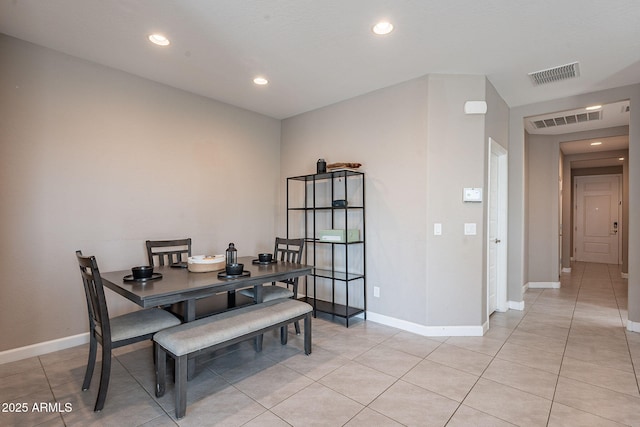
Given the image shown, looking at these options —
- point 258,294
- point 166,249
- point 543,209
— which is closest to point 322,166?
point 258,294

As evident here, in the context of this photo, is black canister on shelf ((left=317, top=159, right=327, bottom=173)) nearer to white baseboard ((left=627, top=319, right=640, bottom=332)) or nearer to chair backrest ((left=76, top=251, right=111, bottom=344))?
chair backrest ((left=76, top=251, right=111, bottom=344))

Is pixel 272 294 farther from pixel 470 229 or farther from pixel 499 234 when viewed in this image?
pixel 499 234

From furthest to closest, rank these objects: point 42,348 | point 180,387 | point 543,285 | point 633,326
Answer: point 543,285, point 633,326, point 42,348, point 180,387

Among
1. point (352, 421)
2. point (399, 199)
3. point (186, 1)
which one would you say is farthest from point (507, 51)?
point (352, 421)

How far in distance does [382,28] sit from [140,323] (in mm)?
2903

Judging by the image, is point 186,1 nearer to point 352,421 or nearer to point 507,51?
point 507,51

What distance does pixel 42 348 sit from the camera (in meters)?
2.77

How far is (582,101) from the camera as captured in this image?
3.85 meters

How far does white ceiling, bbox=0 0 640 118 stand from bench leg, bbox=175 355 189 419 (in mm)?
2430

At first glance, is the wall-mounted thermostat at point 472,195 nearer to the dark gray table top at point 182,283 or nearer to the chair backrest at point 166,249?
the dark gray table top at point 182,283

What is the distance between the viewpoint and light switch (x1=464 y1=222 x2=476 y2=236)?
3326 mm

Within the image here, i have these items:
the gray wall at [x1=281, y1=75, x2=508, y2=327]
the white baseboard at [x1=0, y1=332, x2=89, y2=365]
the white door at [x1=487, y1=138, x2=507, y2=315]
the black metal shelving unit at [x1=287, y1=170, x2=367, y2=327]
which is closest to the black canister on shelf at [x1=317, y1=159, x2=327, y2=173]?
the black metal shelving unit at [x1=287, y1=170, x2=367, y2=327]

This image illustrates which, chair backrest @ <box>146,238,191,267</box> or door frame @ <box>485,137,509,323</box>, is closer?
chair backrest @ <box>146,238,191,267</box>

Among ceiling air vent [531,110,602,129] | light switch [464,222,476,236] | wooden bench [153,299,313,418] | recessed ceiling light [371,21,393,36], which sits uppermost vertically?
recessed ceiling light [371,21,393,36]
